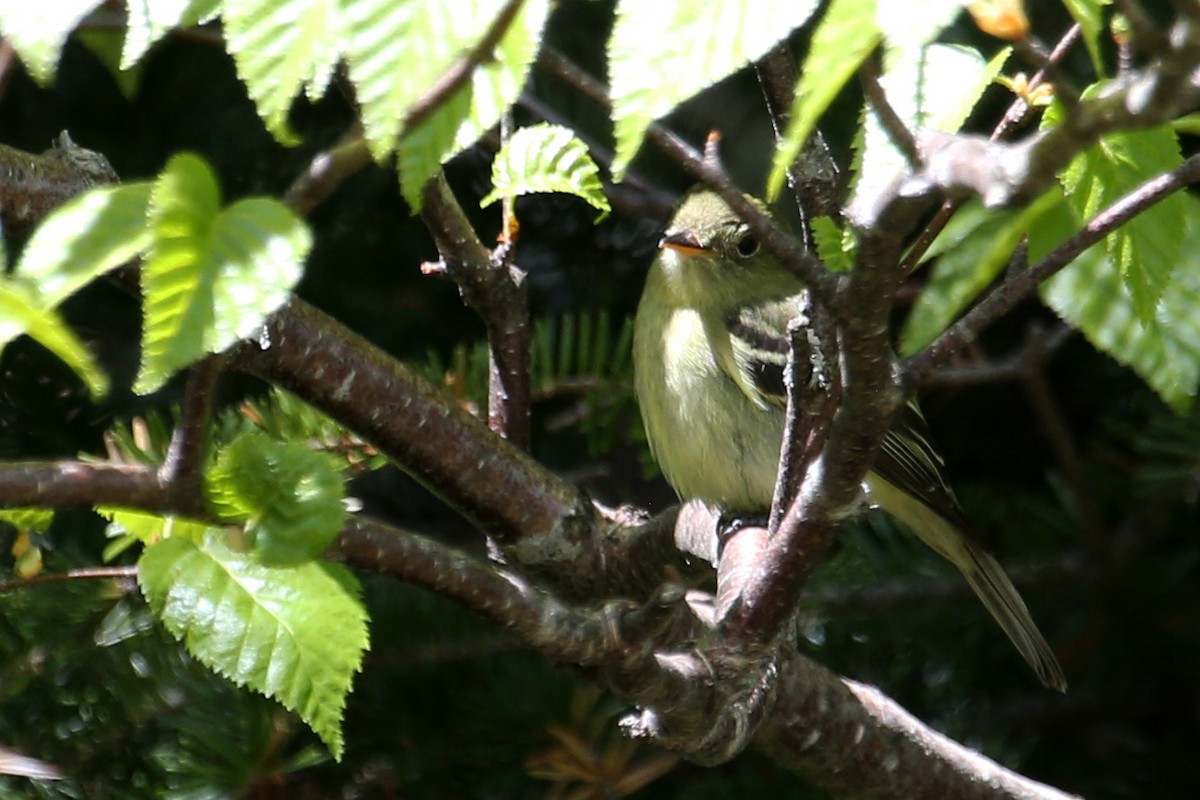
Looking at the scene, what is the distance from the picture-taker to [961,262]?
1.45 metres

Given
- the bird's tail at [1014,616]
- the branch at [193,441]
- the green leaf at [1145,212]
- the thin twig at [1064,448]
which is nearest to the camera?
the branch at [193,441]

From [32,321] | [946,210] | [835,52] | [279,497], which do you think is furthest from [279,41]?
[946,210]

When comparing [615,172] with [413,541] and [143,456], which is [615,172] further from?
[143,456]

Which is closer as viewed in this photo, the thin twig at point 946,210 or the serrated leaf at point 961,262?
the serrated leaf at point 961,262

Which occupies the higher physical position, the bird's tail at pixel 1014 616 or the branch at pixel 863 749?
the branch at pixel 863 749

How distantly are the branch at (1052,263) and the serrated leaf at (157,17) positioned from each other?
0.74m

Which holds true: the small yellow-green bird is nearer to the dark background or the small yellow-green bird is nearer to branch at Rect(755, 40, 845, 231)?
the dark background

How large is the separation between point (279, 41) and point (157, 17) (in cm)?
19

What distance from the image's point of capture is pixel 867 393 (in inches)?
55.4

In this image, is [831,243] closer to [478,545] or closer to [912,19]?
[912,19]

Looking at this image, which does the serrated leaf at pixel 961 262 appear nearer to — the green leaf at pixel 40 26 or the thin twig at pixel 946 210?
the thin twig at pixel 946 210

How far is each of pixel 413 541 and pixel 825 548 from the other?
20.1 inches

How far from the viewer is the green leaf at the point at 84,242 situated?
3.44 feet

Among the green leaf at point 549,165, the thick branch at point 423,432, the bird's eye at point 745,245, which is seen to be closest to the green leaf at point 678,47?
the green leaf at point 549,165
